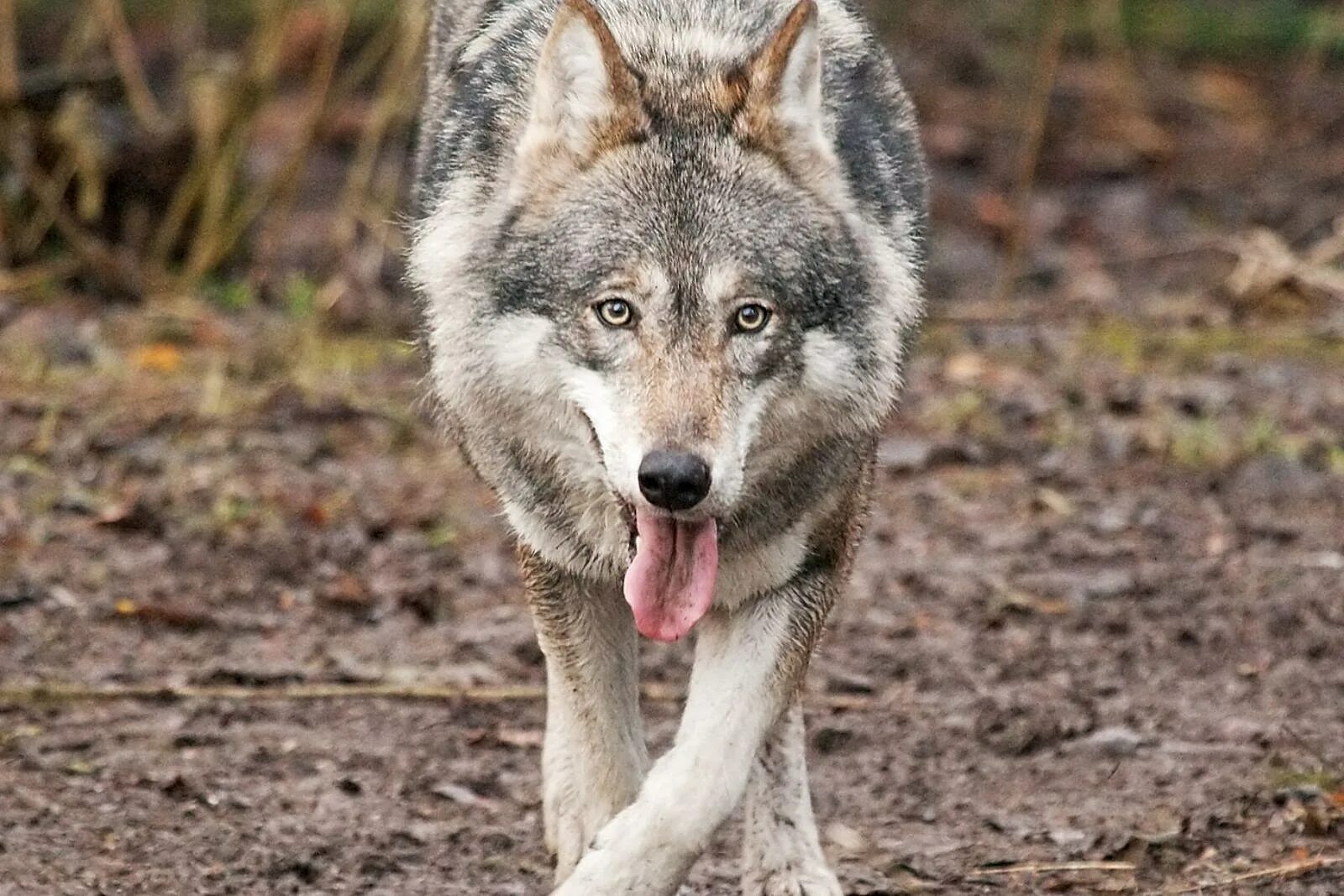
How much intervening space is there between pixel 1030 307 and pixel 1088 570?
3.20 metres

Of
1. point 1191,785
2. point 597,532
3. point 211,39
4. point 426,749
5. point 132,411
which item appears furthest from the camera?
point 211,39

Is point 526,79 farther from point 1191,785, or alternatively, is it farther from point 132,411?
point 132,411

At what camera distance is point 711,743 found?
4.09 m

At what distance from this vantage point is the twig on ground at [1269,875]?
434 cm

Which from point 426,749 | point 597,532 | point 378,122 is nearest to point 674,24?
point 597,532

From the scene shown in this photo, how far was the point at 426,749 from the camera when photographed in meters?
5.42

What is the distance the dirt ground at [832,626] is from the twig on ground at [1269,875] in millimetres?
11

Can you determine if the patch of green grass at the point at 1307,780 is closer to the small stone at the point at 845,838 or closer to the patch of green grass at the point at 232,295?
the small stone at the point at 845,838

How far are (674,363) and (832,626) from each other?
2.53m

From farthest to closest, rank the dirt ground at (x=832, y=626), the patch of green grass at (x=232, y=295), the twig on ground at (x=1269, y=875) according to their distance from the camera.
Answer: the patch of green grass at (x=232, y=295) < the dirt ground at (x=832, y=626) < the twig on ground at (x=1269, y=875)

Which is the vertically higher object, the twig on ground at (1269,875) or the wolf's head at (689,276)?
the wolf's head at (689,276)

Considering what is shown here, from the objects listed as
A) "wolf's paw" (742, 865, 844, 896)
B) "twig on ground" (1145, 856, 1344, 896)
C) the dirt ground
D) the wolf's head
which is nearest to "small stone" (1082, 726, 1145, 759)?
the dirt ground

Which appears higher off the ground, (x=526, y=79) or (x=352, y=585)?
(x=526, y=79)

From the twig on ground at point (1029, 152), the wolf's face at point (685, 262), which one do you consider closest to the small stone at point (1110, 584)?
the wolf's face at point (685, 262)
